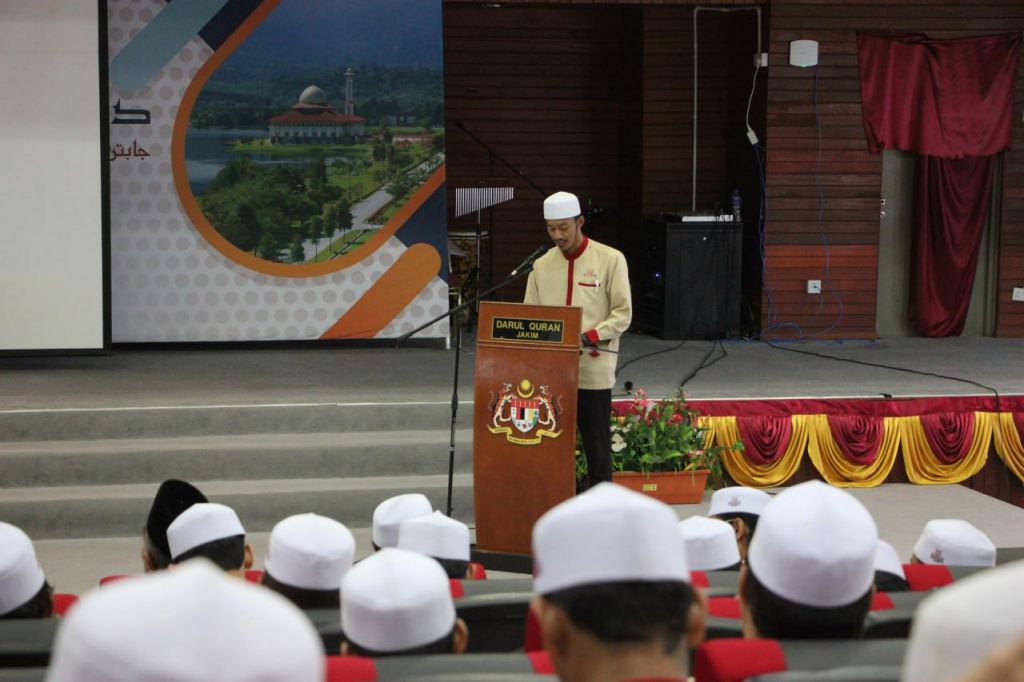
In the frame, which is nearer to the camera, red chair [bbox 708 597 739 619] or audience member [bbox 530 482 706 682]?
audience member [bbox 530 482 706 682]

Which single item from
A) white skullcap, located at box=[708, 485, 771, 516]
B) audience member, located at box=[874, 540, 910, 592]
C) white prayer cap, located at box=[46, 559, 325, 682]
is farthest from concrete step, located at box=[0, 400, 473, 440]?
white prayer cap, located at box=[46, 559, 325, 682]

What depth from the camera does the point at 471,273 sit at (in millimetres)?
10945

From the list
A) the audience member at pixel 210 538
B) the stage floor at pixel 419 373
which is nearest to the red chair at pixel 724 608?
the audience member at pixel 210 538

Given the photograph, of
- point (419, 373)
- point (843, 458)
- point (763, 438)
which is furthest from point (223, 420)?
Result: point (843, 458)

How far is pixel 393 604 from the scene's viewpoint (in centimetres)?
197

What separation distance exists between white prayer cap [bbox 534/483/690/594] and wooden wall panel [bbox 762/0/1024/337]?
9515 millimetres

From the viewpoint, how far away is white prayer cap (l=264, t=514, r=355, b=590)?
2.65 metres

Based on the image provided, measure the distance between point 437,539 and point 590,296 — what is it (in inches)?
103

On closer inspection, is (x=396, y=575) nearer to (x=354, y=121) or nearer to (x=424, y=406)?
(x=424, y=406)

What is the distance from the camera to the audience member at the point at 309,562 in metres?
2.65

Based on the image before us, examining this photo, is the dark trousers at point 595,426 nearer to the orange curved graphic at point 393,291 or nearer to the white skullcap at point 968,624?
the orange curved graphic at point 393,291

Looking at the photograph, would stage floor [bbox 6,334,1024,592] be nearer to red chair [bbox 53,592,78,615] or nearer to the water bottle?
the water bottle

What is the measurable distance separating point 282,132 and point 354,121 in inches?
21.3

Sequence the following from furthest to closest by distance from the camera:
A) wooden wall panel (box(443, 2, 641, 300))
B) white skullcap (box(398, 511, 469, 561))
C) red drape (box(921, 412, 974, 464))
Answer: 1. wooden wall panel (box(443, 2, 641, 300))
2. red drape (box(921, 412, 974, 464))
3. white skullcap (box(398, 511, 469, 561))
